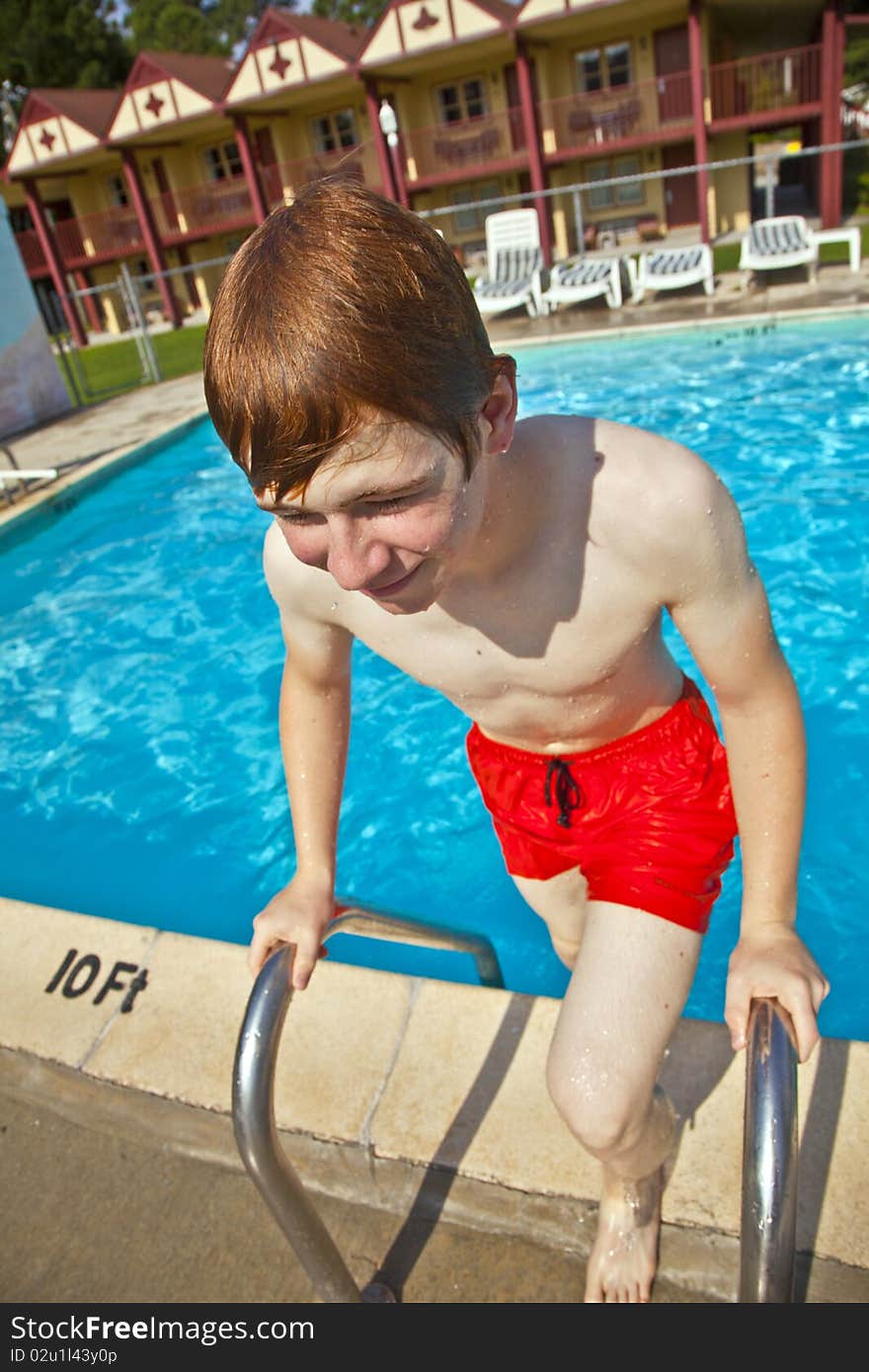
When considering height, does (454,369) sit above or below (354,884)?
above

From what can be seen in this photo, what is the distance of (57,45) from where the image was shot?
136ft

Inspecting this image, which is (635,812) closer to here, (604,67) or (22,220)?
(604,67)

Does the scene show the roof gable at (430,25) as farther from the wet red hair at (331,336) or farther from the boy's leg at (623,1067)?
the boy's leg at (623,1067)

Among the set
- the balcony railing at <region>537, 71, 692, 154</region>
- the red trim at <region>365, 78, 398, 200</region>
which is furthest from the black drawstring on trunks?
the balcony railing at <region>537, 71, 692, 154</region>

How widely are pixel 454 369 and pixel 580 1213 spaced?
1.85 m

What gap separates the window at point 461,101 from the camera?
25.5m

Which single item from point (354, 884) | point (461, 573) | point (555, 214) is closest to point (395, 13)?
point (555, 214)

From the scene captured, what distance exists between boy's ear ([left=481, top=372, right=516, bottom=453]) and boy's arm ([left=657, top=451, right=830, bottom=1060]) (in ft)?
1.13

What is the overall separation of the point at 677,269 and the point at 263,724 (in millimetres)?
11737

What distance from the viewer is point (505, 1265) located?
205 cm

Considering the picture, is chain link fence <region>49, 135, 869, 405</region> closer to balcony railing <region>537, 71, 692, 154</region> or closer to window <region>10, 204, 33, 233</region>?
balcony railing <region>537, 71, 692, 154</region>

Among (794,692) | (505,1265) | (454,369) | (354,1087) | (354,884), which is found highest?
(454,369)

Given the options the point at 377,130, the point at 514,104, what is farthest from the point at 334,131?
the point at 514,104

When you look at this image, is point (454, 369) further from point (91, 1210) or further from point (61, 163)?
point (61, 163)
